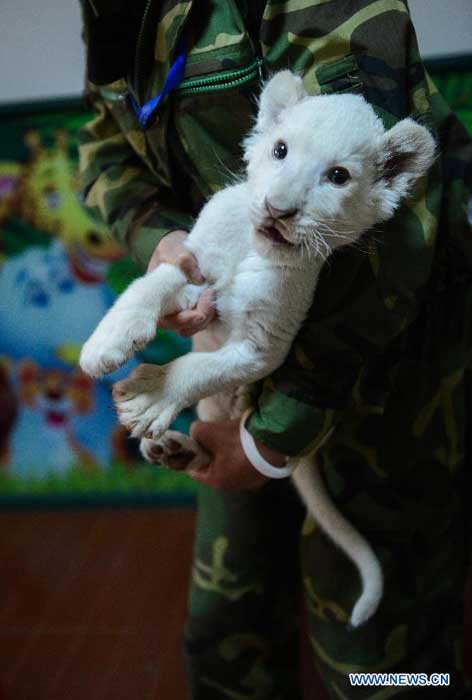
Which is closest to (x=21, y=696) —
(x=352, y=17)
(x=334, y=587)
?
(x=334, y=587)

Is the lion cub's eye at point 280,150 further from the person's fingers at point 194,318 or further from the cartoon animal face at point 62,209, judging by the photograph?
the cartoon animal face at point 62,209

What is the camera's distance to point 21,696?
4.39 ft

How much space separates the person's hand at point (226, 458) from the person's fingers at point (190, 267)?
205 mm

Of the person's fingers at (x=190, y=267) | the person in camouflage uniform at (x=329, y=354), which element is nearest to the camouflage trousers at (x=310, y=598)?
the person in camouflage uniform at (x=329, y=354)

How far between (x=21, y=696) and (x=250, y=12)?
1302mm

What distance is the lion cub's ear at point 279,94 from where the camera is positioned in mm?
682

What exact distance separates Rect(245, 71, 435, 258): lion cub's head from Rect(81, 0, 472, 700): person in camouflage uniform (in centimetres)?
4

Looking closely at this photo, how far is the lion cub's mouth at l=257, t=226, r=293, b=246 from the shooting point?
0.66m

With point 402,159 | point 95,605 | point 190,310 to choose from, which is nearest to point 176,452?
point 190,310

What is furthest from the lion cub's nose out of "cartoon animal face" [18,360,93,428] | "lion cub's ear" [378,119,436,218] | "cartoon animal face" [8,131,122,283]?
"cartoon animal face" [18,360,93,428]

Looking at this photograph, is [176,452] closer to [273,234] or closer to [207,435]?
[207,435]

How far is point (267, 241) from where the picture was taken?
2.24ft

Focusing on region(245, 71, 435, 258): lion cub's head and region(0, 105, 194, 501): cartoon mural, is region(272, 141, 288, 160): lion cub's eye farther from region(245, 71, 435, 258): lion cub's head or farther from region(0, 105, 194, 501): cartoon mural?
region(0, 105, 194, 501): cartoon mural

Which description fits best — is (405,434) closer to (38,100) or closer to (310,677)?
(310,677)
